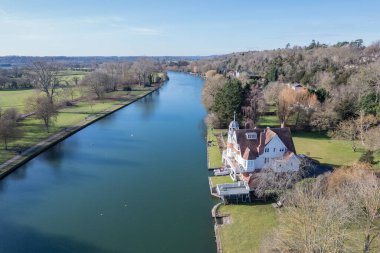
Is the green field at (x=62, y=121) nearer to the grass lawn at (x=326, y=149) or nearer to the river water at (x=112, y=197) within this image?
the river water at (x=112, y=197)

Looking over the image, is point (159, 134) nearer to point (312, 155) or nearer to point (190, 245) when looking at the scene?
point (312, 155)

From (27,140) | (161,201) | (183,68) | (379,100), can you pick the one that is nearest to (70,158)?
(27,140)

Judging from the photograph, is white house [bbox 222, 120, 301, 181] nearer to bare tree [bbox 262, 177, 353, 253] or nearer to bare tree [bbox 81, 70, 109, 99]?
bare tree [bbox 262, 177, 353, 253]

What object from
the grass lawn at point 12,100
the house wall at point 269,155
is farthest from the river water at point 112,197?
the grass lawn at point 12,100

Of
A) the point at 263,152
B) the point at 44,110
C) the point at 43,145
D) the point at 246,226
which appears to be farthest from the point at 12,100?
the point at 246,226

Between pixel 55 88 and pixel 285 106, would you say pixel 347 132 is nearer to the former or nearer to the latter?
pixel 285 106
